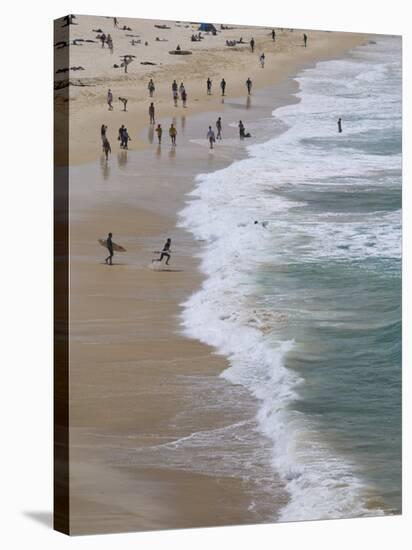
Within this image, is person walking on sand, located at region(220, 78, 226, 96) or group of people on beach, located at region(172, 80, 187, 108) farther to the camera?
person walking on sand, located at region(220, 78, 226, 96)

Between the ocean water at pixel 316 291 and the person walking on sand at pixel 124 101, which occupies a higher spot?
the person walking on sand at pixel 124 101

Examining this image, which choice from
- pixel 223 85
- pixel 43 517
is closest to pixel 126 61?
pixel 223 85

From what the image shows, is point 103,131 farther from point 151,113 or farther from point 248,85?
point 248,85

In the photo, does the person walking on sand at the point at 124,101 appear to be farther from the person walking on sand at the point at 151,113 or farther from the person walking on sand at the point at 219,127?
the person walking on sand at the point at 219,127

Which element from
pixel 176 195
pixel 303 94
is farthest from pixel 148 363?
pixel 303 94

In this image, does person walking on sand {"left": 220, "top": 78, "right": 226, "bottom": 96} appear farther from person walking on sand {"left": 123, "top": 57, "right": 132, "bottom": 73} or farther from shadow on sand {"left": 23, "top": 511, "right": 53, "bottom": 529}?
shadow on sand {"left": 23, "top": 511, "right": 53, "bottom": 529}

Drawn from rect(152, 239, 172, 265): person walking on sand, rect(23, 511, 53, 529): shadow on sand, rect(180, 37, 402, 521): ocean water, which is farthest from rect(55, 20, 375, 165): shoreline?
rect(23, 511, 53, 529): shadow on sand

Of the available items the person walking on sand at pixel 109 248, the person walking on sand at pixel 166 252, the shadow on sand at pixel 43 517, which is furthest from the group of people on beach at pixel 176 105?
the shadow on sand at pixel 43 517
